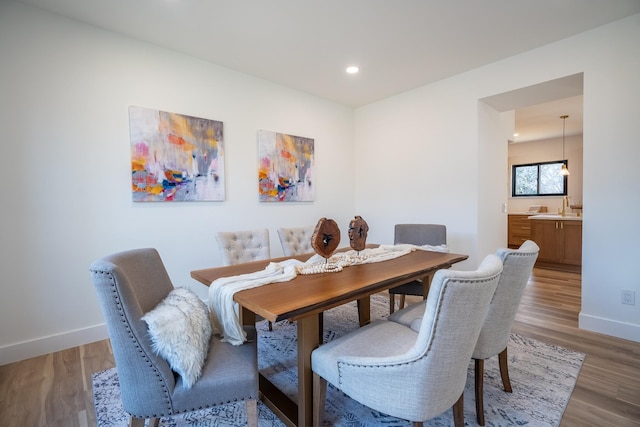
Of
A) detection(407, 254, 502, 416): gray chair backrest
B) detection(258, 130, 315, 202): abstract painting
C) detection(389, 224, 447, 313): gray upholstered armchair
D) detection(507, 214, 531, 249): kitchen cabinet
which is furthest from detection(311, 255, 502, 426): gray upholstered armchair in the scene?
detection(507, 214, 531, 249): kitchen cabinet

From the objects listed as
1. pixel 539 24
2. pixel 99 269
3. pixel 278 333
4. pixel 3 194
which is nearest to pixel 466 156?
pixel 539 24

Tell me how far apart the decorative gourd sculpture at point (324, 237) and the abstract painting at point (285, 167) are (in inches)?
73.4

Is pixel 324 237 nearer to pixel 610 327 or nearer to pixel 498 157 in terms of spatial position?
pixel 610 327

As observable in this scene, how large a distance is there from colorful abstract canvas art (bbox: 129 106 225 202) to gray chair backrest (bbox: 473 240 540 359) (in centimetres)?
268

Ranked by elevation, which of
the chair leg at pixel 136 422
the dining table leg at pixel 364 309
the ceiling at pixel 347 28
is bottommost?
the chair leg at pixel 136 422

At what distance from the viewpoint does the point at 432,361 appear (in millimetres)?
1041

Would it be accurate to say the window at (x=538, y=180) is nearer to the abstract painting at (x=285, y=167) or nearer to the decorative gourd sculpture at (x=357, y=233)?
the abstract painting at (x=285, y=167)

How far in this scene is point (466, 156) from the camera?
3.47m

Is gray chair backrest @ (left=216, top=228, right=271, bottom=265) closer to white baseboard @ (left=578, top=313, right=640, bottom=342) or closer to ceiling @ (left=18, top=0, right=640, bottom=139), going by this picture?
ceiling @ (left=18, top=0, right=640, bottom=139)

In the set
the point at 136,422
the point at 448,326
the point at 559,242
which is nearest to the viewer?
the point at 448,326

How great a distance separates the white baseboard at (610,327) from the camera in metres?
2.47

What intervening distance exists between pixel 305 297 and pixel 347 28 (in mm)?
2330

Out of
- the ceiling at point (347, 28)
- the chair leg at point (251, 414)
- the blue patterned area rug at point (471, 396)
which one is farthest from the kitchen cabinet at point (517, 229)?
the chair leg at point (251, 414)

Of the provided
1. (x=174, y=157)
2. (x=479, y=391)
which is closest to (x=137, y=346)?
(x=479, y=391)
